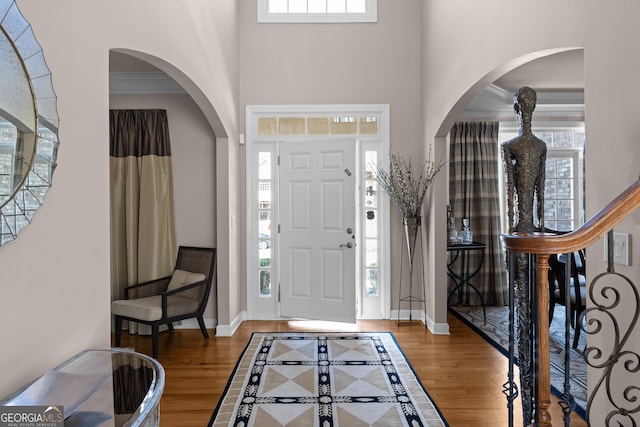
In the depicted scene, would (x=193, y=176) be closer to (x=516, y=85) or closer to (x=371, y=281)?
(x=371, y=281)

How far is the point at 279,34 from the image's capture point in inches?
183

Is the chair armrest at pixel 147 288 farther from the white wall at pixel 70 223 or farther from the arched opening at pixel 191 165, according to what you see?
the white wall at pixel 70 223

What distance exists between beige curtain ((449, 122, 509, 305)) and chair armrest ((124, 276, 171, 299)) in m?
3.55

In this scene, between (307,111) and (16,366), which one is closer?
(16,366)

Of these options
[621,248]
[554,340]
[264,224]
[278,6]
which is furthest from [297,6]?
[554,340]

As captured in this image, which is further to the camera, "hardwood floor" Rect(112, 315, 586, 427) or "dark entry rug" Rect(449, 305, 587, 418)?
"dark entry rug" Rect(449, 305, 587, 418)

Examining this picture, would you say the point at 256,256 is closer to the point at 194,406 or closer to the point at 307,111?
the point at 307,111

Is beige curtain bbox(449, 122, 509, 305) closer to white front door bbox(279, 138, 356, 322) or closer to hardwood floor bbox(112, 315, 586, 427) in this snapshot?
hardwood floor bbox(112, 315, 586, 427)

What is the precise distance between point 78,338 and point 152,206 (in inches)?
103

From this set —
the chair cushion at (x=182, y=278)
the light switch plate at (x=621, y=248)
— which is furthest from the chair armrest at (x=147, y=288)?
the light switch plate at (x=621, y=248)

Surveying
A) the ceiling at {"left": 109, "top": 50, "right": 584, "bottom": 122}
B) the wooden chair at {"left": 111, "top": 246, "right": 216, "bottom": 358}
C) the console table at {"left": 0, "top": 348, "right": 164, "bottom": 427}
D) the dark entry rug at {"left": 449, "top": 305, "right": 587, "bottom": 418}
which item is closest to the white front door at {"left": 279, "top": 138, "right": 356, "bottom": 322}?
the wooden chair at {"left": 111, "top": 246, "right": 216, "bottom": 358}

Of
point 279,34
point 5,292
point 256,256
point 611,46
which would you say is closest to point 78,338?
point 5,292

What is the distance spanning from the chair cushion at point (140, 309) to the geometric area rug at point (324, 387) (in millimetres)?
864

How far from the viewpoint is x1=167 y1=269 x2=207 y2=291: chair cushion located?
4.00m
